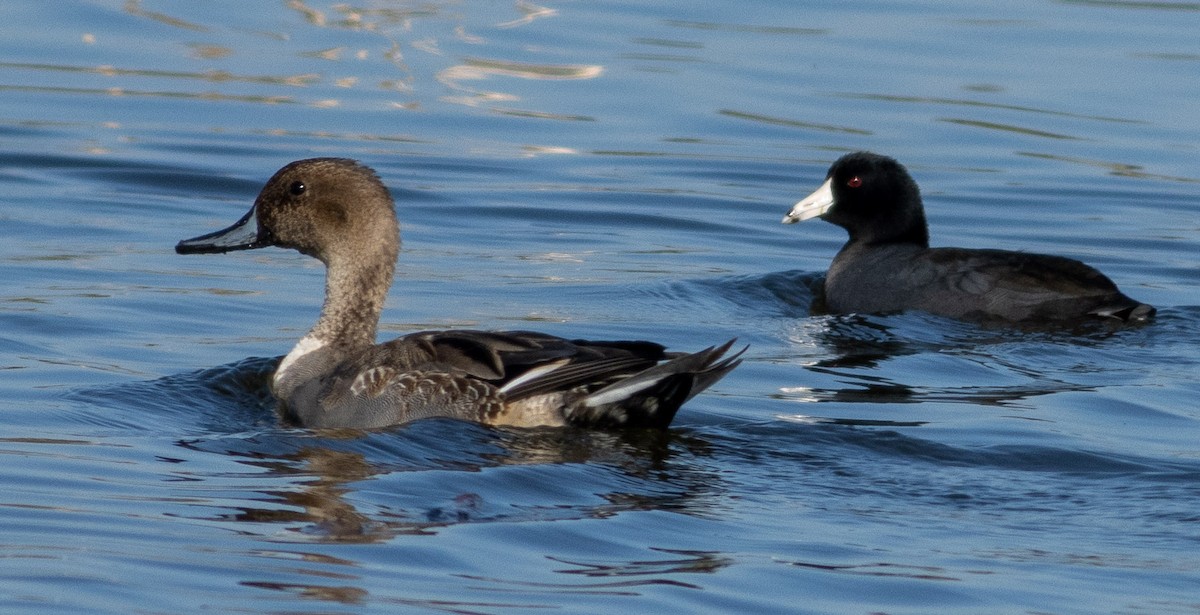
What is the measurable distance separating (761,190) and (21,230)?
18.4 feet

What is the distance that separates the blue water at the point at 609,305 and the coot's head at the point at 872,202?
1.31 ft

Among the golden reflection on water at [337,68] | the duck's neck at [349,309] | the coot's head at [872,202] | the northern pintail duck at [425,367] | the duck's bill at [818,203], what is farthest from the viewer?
the golden reflection on water at [337,68]

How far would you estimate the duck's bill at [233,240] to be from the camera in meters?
9.06

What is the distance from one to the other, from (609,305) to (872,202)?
205cm

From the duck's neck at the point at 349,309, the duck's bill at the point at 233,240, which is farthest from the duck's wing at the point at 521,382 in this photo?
the duck's bill at the point at 233,240

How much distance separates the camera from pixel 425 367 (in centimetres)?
807

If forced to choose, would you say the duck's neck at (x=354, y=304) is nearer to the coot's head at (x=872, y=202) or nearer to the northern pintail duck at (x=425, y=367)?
the northern pintail duck at (x=425, y=367)

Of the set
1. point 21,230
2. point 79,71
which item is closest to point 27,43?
point 79,71

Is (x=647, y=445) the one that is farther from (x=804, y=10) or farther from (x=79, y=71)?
(x=804, y=10)

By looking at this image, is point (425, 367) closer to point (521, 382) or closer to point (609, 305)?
point (521, 382)

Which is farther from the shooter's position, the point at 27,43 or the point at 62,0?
the point at 62,0

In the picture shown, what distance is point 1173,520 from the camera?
6984mm

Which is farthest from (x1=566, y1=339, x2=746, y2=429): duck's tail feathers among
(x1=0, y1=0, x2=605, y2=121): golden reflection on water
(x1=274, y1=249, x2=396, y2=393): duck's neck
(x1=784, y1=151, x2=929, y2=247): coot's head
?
(x1=0, y1=0, x2=605, y2=121): golden reflection on water

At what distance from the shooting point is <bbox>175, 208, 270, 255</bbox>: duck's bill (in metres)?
9.06
